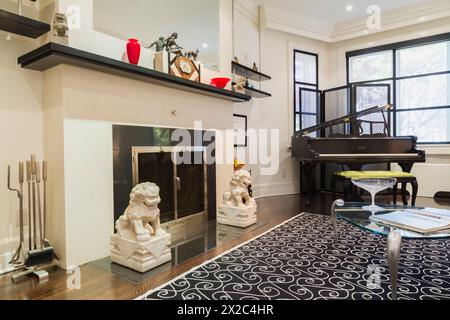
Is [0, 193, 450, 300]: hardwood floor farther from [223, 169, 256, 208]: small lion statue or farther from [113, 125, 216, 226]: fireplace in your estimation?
[223, 169, 256, 208]: small lion statue

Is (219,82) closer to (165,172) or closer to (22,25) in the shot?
(165,172)

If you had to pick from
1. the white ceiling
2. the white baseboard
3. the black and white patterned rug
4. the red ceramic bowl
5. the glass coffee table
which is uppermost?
the white ceiling

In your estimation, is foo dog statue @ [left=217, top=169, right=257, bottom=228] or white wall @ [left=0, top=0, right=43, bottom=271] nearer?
white wall @ [left=0, top=0, right=43, bottom=271]

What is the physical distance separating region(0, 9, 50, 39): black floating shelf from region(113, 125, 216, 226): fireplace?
0.81 metres

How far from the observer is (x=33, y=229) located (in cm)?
202

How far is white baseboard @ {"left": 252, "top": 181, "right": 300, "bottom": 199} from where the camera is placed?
4881mm

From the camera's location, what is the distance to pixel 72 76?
2.01 metres

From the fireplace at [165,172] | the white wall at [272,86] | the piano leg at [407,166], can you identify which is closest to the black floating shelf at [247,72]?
the white wall at [272,86]

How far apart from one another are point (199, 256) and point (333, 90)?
4.47m

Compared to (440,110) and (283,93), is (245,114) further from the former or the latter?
(440,110)

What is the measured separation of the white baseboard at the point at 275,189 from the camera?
488cm

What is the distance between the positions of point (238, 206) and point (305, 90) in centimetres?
330

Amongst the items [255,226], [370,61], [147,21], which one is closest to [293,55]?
[370,61]

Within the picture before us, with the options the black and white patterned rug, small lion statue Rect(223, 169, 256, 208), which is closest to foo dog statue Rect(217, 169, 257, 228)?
small lion statue Rect(223, 169, 256, 208)
